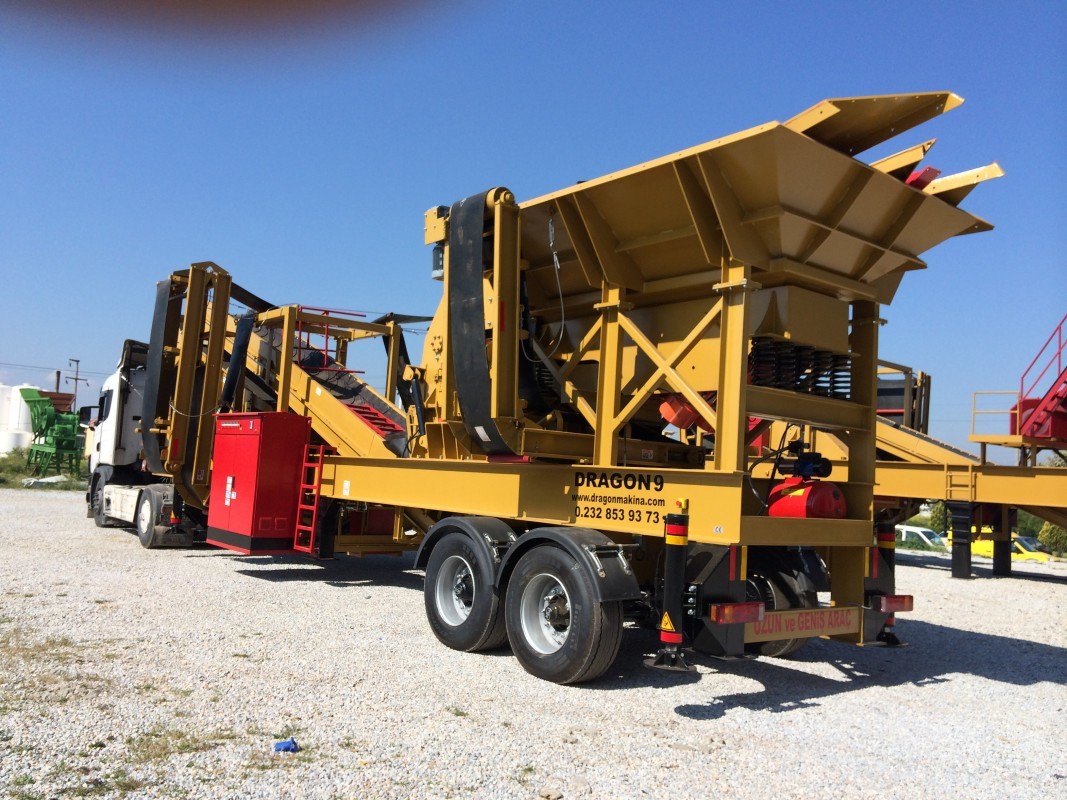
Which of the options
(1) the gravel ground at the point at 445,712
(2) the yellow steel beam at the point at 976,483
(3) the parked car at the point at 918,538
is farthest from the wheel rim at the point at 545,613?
(3) the parked car at the point at 918,538

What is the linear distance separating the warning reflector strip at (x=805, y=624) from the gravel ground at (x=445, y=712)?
44 centimetres

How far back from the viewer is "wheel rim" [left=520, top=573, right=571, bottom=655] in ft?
21.0

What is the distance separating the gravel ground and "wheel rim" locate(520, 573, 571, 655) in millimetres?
338

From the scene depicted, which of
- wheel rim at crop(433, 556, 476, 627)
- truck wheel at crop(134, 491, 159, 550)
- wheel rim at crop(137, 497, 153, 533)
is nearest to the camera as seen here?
wheel rim at crop(433, 556, 476, 627)

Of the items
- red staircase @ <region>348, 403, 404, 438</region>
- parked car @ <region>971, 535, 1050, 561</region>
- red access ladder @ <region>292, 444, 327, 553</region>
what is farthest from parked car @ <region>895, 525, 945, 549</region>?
red access ladder @ <region>292, 444, 327, 553</region>

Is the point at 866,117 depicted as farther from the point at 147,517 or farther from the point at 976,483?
the point at 147,517

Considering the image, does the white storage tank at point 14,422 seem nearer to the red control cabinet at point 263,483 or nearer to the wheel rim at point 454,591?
the red control cabinet at point 263,483

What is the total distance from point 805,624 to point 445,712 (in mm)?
2740

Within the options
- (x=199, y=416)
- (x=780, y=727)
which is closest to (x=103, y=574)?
(x=199, y=416)

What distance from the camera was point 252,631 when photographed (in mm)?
7461

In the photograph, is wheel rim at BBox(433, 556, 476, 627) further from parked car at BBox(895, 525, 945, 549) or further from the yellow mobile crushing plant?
parked car at BBox(895, 525, 945, 549)

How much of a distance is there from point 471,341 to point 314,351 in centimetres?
594

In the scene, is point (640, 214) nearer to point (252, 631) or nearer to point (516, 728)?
point (516, 728)

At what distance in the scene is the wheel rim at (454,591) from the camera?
7469 millimetres
